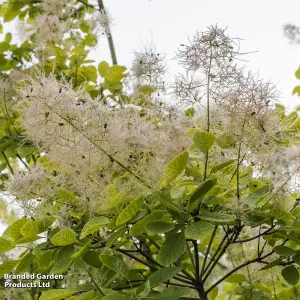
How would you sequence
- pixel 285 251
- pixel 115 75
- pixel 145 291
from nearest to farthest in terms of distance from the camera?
pixel 145 291 → pixel 285 251 → pixel 115 75

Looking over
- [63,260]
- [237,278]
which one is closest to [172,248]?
[63,260]

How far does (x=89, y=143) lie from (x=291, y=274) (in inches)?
27.5

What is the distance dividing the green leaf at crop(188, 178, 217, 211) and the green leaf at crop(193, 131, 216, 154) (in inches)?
3.7

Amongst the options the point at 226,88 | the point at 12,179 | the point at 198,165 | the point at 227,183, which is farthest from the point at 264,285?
the point at 12,179

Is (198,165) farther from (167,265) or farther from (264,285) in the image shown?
(264,285)

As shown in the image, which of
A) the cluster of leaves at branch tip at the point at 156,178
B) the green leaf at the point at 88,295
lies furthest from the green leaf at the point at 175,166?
the green leaf at the point at 88,295

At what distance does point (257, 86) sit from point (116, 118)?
0.41 m

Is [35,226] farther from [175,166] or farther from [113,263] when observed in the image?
[175,166]

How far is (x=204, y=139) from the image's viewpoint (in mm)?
1277

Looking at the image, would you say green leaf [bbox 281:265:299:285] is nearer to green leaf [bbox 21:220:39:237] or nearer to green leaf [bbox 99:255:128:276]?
green leaf [bbox 99:255:128:276]

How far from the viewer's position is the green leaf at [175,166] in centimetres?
129

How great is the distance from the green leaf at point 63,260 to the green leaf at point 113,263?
0.27 feet

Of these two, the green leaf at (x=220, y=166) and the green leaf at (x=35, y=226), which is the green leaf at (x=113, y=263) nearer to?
the green leaf at (x=35, y=226)

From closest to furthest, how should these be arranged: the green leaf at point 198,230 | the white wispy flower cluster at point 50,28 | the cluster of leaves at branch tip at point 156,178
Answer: the green leaf at point 198,230 → the cluster of leaves at branch tip at point 156,178 → the white wispy flower cluster at point 50,28
